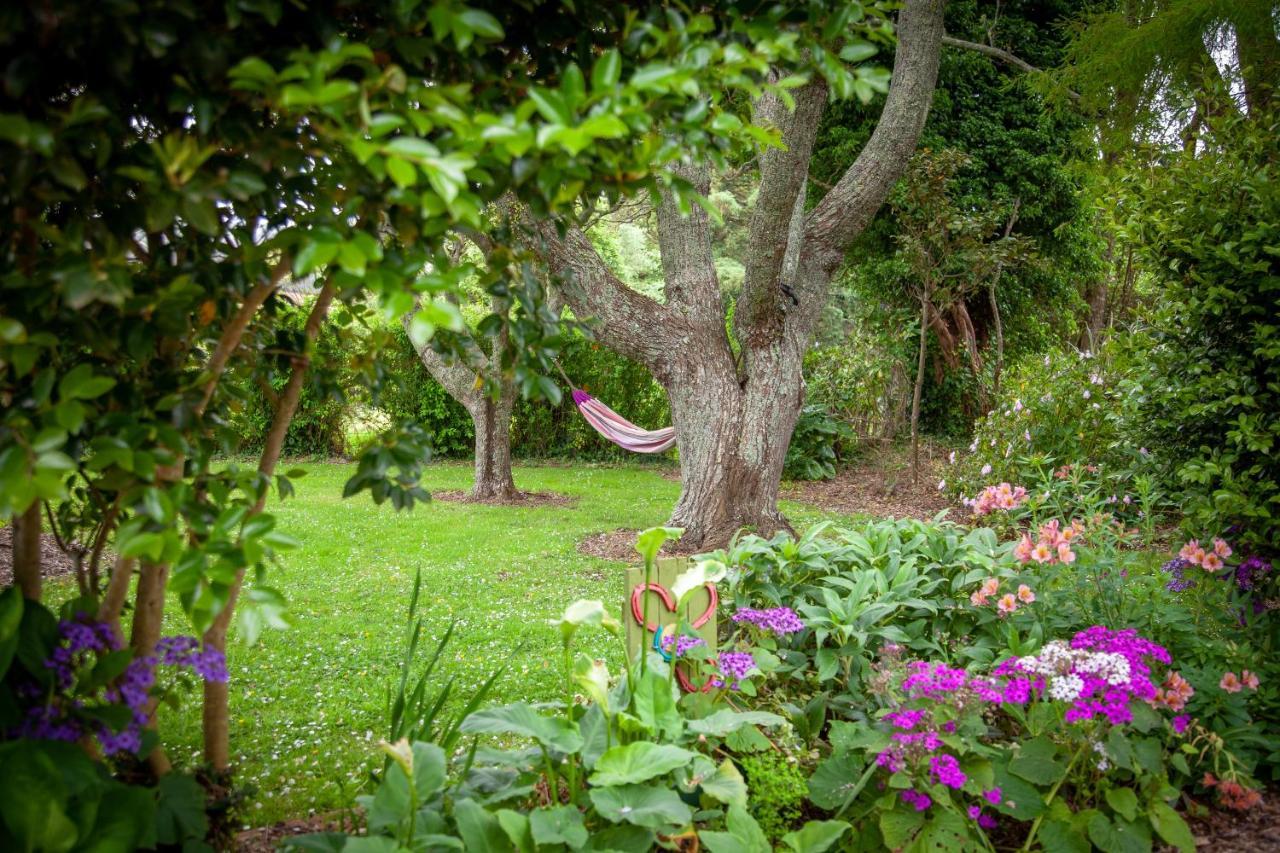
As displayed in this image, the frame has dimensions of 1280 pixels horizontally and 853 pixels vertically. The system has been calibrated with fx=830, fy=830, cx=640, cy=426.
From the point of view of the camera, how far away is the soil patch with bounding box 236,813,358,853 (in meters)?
1.64

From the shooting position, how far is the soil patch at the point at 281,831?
5.39ft

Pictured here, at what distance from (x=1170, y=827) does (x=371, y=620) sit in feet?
10.2

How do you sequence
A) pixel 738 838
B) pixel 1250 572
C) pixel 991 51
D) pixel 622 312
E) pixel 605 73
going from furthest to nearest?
1. pixel 991 51
2. pixel 622 312
3. pixel 1250 572
4. pixel 738 838
5. pixel 605 73

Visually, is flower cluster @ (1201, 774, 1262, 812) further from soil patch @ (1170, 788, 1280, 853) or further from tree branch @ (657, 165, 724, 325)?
tree branch @ (657, 165, 724, 325)

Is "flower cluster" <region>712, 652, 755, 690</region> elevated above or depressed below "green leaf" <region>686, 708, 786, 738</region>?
above

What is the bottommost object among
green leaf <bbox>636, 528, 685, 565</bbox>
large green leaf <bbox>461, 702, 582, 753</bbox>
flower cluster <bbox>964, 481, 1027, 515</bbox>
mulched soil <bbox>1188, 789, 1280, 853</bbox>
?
mulched soil <bbox>1188, 789, 1280, 853</bbox>

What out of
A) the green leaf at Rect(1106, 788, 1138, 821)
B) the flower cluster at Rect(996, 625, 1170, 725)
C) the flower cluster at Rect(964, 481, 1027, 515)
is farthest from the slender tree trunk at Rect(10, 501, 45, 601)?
the flower cluster at Rect(964, 481, 1027, 515)

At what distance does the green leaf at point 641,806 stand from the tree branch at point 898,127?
3.78 m

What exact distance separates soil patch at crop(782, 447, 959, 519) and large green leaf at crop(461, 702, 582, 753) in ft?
16.5

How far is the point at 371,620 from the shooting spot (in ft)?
12.4

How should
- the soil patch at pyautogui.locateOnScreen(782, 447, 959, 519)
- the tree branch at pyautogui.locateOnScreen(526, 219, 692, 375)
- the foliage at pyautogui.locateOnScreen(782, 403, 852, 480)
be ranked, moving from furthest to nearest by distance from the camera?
the foliage at pyautogui.locateOnScreen(782, 403, 852, 480) → the soil patch at pyautogui.locateOnScreen(782, 447, 959, 519) → the tree branch at pyautogui.locateOnScreen(526, 219, 692, 375)

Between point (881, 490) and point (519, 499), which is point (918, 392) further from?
point (519, 499)

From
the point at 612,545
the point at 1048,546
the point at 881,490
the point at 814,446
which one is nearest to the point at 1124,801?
the point at 1048,546

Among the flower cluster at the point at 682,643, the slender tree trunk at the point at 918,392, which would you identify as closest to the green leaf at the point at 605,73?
the flower cluster at the point at 682,643
